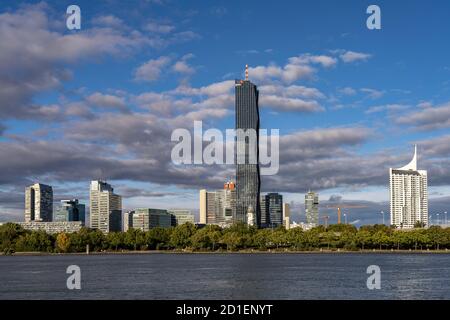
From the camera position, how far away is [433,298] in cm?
5831

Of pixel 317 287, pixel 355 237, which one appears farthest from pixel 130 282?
pixel 355 237

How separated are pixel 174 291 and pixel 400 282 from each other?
2614cm

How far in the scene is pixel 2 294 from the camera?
2520 inches

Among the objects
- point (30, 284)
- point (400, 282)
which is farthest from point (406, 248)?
point (30, 284)
